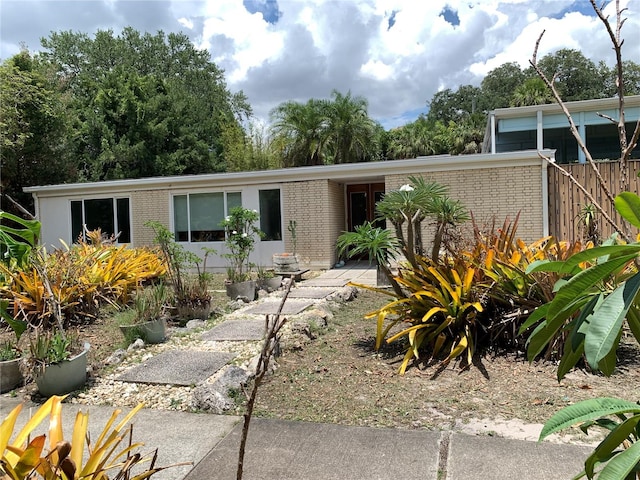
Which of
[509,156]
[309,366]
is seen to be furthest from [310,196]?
[309,366]

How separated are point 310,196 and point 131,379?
9272 mm

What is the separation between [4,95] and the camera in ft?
58.8

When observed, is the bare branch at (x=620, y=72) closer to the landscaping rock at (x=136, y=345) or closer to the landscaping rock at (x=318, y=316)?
the landscaping rock at (x=318, y=316)

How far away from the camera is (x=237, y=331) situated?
6.55m

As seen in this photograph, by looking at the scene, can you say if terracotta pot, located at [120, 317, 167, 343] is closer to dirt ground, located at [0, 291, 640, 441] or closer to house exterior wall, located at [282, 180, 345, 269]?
dirt ground, located at [0, 291, 640, 441]

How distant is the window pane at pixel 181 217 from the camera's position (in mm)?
14641

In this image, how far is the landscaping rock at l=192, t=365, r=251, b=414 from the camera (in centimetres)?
392

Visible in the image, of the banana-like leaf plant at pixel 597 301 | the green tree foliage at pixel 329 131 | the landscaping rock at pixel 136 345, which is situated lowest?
the landscaping rock at pixel 136 345

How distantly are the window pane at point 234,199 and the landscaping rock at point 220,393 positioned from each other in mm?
10153

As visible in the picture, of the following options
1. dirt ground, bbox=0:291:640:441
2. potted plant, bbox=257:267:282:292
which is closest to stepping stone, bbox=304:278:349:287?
potted plant, bbox=257:267:282:292

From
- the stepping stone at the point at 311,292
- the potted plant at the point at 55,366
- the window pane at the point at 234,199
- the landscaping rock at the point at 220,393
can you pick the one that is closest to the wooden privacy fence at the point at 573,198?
the stepping stone at the point at 311,292

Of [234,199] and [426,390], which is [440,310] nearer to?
[426,390]

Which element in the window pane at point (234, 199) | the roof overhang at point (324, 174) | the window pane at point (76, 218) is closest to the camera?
the roof overhang at point (324, 174)

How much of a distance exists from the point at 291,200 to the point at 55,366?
9715 millimetres
